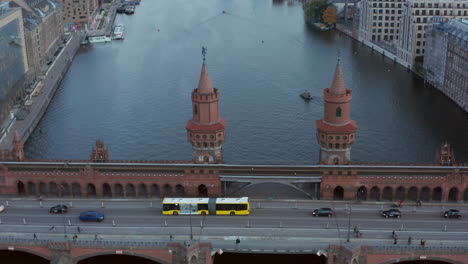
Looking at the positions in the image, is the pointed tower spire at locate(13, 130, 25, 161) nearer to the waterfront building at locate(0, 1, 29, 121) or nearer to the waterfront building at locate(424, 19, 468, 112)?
the waterfront building at locate(0, 1, 29, 121)

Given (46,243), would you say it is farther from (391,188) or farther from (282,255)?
(391,188)

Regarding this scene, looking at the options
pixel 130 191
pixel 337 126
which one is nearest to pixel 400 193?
pixel 337 126

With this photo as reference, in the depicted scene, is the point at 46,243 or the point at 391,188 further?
the point at 391,188

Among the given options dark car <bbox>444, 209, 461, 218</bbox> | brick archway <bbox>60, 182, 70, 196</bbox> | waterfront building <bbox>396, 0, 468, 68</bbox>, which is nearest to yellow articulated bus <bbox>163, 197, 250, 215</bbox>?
brick archway <bbox>60, 182, 70, 196</bbox>

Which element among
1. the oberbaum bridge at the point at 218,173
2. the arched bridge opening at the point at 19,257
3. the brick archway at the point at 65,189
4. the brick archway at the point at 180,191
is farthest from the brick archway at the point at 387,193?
the arched bridge opening at the point at 19,257

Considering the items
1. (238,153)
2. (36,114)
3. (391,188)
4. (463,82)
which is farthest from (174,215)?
(463,82)

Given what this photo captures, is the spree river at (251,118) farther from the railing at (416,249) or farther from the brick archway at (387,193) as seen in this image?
the railing at (416,249)
